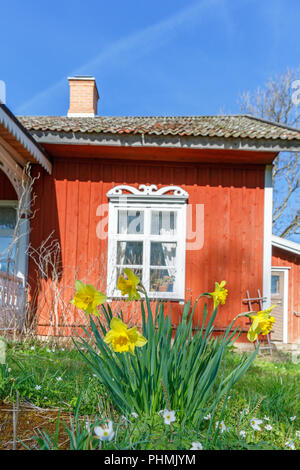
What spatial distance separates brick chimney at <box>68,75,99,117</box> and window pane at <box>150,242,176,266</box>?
392cm

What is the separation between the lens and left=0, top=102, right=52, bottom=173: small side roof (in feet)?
14.9

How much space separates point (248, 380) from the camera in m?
3.85

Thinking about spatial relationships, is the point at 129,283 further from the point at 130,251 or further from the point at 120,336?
the point at 130,251

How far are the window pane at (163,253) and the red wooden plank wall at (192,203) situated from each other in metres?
0.25

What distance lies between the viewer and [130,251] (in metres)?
6.46

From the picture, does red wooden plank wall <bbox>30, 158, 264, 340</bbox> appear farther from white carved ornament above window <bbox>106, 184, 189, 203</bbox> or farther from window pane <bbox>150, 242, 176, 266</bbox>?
window pane <bbox>150, 242, 176, 266</bbox>

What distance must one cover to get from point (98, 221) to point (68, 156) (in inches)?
44.9

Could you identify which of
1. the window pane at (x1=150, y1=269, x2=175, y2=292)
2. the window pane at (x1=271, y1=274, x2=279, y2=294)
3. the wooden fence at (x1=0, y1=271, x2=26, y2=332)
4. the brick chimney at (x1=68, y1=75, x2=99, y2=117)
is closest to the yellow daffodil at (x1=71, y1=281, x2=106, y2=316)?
the wooden fence at (x1=0, y1=271, x2=26, y2=332)

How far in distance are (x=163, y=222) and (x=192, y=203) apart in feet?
1.80

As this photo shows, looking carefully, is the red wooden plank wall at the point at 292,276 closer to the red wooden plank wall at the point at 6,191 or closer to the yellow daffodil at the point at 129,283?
the red wooden plank wall at the point at 6,191

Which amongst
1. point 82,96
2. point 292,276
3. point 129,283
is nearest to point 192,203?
point 82,96

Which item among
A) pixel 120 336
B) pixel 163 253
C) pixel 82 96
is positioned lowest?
pixel 120 336
